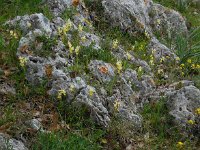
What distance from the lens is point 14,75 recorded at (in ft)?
18.9

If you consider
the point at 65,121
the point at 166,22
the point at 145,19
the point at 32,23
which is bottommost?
the point at 65,121

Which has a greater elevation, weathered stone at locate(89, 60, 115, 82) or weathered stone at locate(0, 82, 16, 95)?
weathered stone at locate(89, 60, 115, 82)

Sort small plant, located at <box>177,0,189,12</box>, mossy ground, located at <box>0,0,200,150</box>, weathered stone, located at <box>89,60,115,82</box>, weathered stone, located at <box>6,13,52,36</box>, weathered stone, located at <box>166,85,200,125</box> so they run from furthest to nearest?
small plant, located at <box>177,0,189,12</box>, weathered stone, located at <box>6,13,52,36</box>, weathered stone, located at <box>89,60,115,82</box>, weathered stone, located at <box>166,85,200,125</box>, mossy ground, located at <box>0,0,200,150</box>

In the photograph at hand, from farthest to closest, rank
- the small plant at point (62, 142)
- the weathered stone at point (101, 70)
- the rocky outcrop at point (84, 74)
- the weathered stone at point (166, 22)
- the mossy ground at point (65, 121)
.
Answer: the weathered stone at point (166, 22), the weathered stone at point (101, 70), the rocky outcrop at point (84, 74), the mossy ground at point (65, 121), the small plant at point (62, 142)

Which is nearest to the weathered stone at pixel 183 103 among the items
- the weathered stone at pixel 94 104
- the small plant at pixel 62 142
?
the weathered stone at pixel 94 104

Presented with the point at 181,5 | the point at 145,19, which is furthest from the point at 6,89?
the point at 181,5

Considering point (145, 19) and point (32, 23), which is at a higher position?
point (32, 23)

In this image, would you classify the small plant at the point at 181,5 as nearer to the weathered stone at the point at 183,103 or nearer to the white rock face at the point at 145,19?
the white rock face at the point at 145,19

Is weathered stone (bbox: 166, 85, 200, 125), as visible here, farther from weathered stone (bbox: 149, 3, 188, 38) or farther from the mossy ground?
weathered stone (bbox: 149, 3, 188, 38)

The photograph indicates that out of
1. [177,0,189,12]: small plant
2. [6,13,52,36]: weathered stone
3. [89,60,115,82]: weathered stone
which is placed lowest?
[177,0,189,12]: small plant

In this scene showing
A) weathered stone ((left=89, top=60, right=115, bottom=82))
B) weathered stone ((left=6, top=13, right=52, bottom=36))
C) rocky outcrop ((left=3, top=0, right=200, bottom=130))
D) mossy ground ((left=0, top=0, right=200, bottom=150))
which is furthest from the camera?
weathered stone ((left=6, top=13, right=52, bottom=36))

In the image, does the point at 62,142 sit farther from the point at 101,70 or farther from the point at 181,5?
the point at 181,5

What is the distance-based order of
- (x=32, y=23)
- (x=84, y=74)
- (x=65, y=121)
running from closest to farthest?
(x=65, y=121), (x=84, y=74), (x=32, y=23)

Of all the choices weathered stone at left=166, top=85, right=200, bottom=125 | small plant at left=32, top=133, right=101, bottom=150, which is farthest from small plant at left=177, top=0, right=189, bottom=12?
small plant at left=32, top=133, right=101, bottom=150
